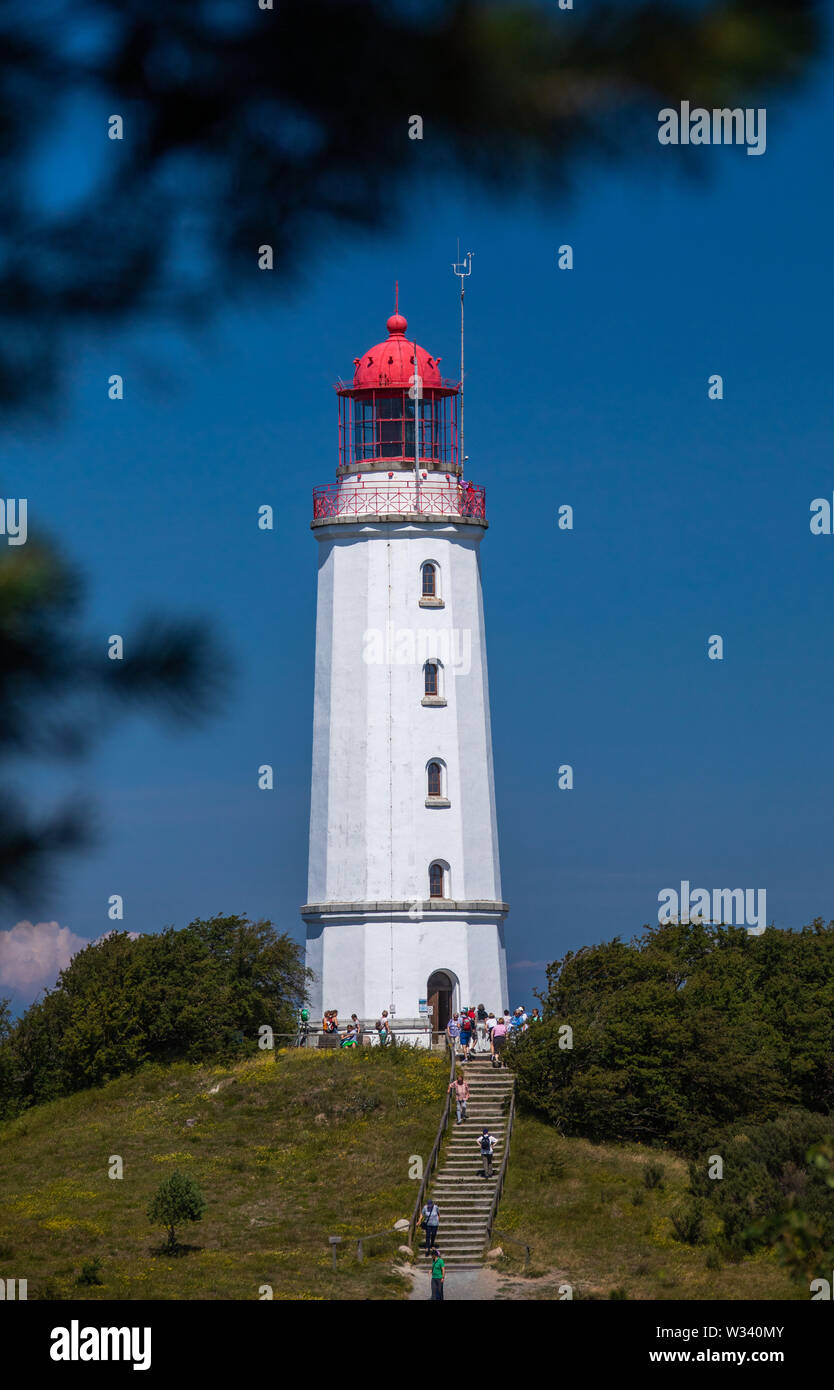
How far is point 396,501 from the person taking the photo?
47.8m

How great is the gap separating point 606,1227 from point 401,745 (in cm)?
1599

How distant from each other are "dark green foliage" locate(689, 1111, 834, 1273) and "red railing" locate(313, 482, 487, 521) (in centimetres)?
1841

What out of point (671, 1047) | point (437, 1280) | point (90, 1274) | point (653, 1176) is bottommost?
point (437, 1280)

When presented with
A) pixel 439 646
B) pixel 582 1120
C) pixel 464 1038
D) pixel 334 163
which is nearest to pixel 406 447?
pixel 439 646

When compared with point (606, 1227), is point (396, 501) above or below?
above

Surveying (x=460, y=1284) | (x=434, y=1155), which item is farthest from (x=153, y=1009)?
(x=460, y=1284)

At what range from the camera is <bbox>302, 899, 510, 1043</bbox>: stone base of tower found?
149 feet

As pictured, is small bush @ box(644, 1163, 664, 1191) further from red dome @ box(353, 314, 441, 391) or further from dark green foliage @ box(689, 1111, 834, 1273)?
red dome @ box(353, 314, 441, 391)

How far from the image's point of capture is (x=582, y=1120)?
127 feet

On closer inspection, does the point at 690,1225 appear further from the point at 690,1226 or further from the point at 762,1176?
the point at 762,1176

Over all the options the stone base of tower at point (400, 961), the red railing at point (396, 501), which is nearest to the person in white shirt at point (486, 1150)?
the stone base of tower at point (400, 961)

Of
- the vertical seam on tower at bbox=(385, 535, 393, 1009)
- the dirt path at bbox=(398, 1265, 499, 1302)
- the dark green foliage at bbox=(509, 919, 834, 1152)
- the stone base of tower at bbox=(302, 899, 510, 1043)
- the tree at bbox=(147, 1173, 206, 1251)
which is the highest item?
the vertical seam on tower at bbox=(385, 535, 393, 1009)

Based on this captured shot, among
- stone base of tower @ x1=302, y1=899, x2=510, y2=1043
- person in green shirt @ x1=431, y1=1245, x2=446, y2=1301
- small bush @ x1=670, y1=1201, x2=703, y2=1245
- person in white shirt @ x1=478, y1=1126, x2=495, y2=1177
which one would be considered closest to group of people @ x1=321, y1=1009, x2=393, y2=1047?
stone base of tower @ x1=302, y1=899, x2=510, y2=1043
